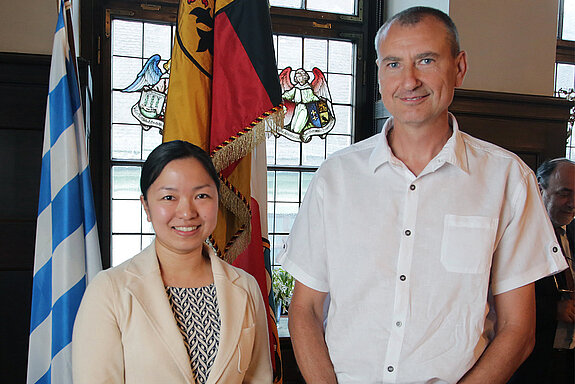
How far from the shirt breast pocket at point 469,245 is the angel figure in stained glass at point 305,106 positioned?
2.03 meters

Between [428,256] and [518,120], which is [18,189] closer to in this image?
[428,256]

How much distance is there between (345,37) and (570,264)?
1912mm

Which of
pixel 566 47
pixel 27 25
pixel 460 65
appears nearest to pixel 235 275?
pixel 460 65

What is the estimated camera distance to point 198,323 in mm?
1495

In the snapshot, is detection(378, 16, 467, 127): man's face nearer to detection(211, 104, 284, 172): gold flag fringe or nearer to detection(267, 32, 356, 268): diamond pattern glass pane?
detection(211, 104, 284, 172): gold flag fringe

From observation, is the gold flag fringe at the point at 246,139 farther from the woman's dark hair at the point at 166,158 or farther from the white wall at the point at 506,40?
the white wall at the point at 506,40

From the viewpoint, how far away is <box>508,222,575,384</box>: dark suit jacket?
223 centimetres

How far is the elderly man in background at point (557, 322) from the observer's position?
2232 mm

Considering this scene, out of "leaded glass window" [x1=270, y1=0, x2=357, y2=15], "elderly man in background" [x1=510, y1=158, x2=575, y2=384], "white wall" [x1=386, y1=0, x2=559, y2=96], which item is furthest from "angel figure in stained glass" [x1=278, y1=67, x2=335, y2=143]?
"elderly man in background" [x1=510, y1=158, x2=575, y2=384]

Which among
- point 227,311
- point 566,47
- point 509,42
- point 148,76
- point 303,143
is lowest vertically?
point 227,311

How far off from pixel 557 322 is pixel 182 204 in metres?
1.70

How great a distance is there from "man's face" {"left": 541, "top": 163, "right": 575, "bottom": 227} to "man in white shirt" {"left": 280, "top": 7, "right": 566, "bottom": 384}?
1077 millimetres

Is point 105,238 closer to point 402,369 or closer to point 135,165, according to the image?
point 135,165

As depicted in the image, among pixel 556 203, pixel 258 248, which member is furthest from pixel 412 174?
pixel 556 203
